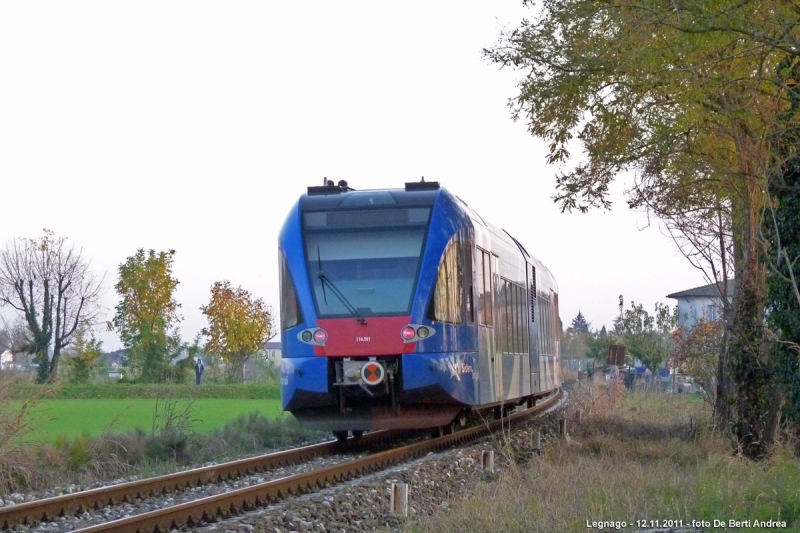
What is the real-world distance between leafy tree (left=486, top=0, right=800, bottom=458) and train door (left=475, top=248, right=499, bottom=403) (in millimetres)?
1621

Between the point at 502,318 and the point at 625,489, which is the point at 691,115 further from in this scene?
the point at 502,318

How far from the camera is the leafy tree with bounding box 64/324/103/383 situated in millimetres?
59344

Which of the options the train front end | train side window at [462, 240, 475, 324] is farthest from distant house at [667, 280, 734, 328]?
the train front end

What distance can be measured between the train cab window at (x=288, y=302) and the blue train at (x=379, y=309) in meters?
0.01

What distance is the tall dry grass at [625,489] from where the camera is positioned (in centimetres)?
857

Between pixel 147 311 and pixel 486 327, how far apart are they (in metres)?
46.6

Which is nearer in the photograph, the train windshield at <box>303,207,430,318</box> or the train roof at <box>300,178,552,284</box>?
the train windshield at <box>303,207,430,318</box>

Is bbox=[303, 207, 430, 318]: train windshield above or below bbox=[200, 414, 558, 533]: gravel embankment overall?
above

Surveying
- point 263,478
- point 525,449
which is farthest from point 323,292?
point 525,449

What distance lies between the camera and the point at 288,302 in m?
14.2

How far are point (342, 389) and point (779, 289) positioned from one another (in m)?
5.51

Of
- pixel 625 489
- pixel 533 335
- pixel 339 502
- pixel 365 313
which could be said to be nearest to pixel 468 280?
pixel 365 313

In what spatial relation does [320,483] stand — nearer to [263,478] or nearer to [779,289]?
[263,478]

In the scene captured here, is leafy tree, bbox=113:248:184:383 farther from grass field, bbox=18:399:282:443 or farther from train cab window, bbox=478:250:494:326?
train cab window, bbox=478:250:494:326
